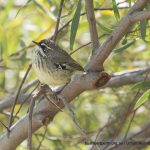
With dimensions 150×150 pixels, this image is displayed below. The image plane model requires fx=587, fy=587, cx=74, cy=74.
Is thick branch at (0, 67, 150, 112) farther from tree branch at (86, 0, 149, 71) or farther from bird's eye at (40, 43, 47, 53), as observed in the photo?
tree branch at (86, 0, 149, 71)

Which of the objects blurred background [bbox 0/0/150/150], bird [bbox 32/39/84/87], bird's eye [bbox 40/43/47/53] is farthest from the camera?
blurred background [bbox 0/0/150/150]

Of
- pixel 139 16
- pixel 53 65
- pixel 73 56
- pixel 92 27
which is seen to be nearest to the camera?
pixel 139 16

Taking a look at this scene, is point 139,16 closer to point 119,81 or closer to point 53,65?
point 53,65

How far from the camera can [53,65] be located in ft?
8.75

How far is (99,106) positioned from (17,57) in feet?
2.67

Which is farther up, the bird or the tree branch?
the tree branch

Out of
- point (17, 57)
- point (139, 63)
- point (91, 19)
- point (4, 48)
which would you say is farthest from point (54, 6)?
point (91, 19)

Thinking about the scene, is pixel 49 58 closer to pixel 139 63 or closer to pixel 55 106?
pixel 55 106

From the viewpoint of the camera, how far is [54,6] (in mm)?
3277

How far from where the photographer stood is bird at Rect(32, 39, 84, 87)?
101 inches

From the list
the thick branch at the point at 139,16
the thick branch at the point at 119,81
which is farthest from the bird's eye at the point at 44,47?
the thick branch at the point at 139,16

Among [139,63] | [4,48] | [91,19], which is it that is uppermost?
[91,19]

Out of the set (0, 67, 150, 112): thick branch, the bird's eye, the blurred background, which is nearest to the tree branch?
the bird's eye

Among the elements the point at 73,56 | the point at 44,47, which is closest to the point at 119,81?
the point at 73,56
